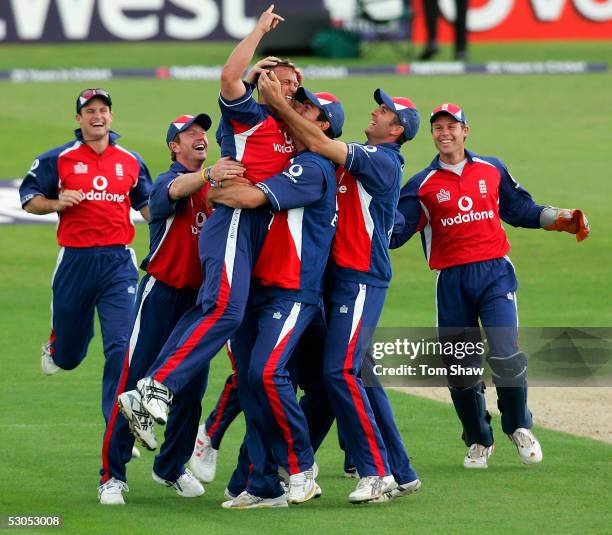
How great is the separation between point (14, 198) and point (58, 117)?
6.33m

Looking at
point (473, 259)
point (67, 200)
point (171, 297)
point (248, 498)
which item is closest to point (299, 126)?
point (171, 297)

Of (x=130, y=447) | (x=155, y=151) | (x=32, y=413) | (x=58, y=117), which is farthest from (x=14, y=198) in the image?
(x=130, y=447)

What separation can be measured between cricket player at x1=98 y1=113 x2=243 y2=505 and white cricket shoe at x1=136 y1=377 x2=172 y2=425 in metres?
0.67

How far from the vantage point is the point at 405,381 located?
37.5ft

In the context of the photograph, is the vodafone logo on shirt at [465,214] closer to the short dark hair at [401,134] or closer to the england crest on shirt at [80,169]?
the short dark hair at [401,134]

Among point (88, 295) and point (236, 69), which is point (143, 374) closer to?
point (236, 69)

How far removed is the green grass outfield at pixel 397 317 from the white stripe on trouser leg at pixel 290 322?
1.00 meters

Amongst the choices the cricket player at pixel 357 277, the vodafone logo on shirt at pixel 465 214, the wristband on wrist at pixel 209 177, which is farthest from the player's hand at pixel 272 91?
the vodafone logo on shirt at pixel 465 214

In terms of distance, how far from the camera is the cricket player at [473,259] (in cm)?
1031

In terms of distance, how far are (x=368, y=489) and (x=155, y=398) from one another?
137 centimetres

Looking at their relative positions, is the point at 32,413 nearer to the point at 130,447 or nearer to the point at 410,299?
the point at 130,447

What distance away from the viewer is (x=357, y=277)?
30.0 ft

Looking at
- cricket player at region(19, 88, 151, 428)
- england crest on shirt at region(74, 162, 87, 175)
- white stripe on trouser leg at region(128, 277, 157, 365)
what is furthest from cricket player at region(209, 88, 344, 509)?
england crest on shirt at region(74, 162, 87, 175)

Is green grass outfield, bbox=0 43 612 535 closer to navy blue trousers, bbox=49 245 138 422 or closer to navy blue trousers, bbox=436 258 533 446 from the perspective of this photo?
navy blue trousers, bbox=436 258 533 446
